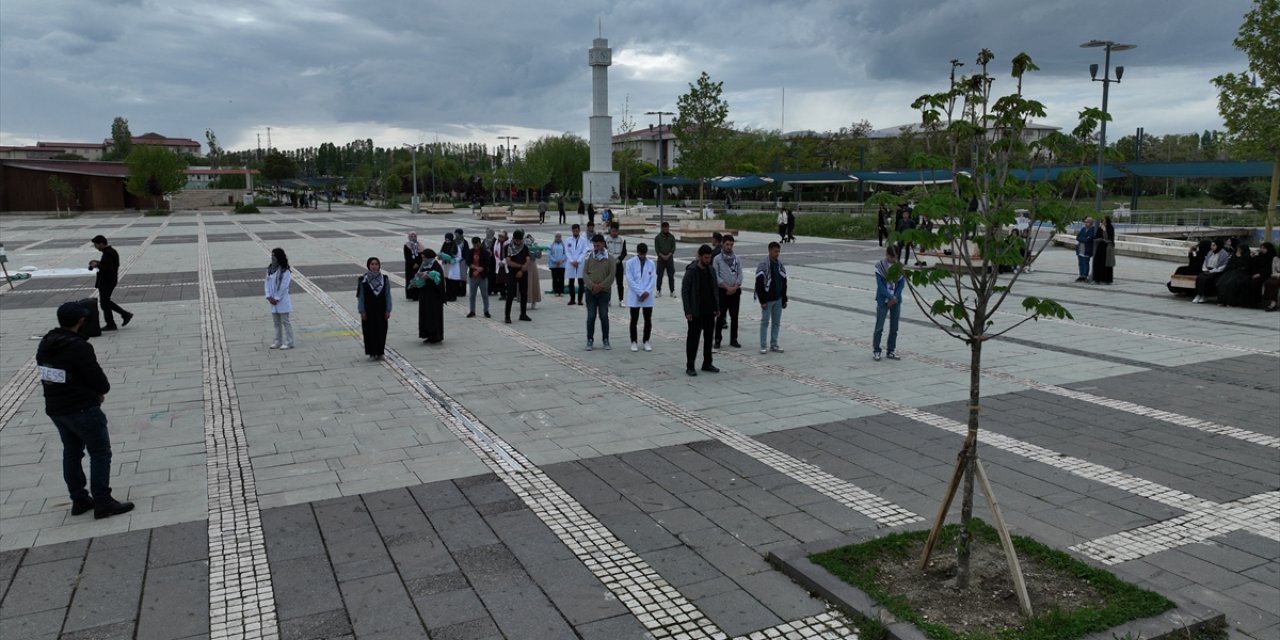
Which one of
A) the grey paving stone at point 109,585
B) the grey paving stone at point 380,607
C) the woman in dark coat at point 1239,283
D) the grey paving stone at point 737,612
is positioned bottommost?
the grey paving stone at point 109,585

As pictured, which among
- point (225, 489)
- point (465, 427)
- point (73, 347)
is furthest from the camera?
point (465, 427)

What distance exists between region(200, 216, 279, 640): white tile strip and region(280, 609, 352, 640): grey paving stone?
7 cm

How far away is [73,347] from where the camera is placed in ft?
20.3

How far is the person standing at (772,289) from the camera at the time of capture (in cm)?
1191

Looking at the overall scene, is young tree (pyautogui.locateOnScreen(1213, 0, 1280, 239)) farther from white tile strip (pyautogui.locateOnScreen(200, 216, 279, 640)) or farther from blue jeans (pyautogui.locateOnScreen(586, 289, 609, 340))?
white tile strip (pyautogui.locateOnScreen(200, 216, 279, 640))

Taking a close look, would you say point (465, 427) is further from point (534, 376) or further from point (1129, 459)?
point (1129, 459)

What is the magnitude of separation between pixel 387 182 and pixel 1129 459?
3807 inches

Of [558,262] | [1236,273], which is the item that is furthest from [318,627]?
[1236,273]

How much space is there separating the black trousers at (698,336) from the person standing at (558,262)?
676 centimetres

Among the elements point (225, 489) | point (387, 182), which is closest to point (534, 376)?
point (225, 489)

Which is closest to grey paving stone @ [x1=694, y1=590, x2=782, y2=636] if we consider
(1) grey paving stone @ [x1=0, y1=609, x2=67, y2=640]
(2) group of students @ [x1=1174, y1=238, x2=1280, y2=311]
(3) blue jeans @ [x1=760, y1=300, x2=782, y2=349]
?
(1) grey paving stone @ [x1=0, y1=609, x2=67, y2=640]

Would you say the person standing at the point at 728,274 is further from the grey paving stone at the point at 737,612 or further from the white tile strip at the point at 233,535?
the grey paving stone at the point at 737,612

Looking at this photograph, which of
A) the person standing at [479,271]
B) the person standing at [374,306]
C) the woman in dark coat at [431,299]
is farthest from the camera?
the person standing at [479,271]

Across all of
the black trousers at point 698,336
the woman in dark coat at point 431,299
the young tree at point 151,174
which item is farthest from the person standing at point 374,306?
the young tree at point 151,174
